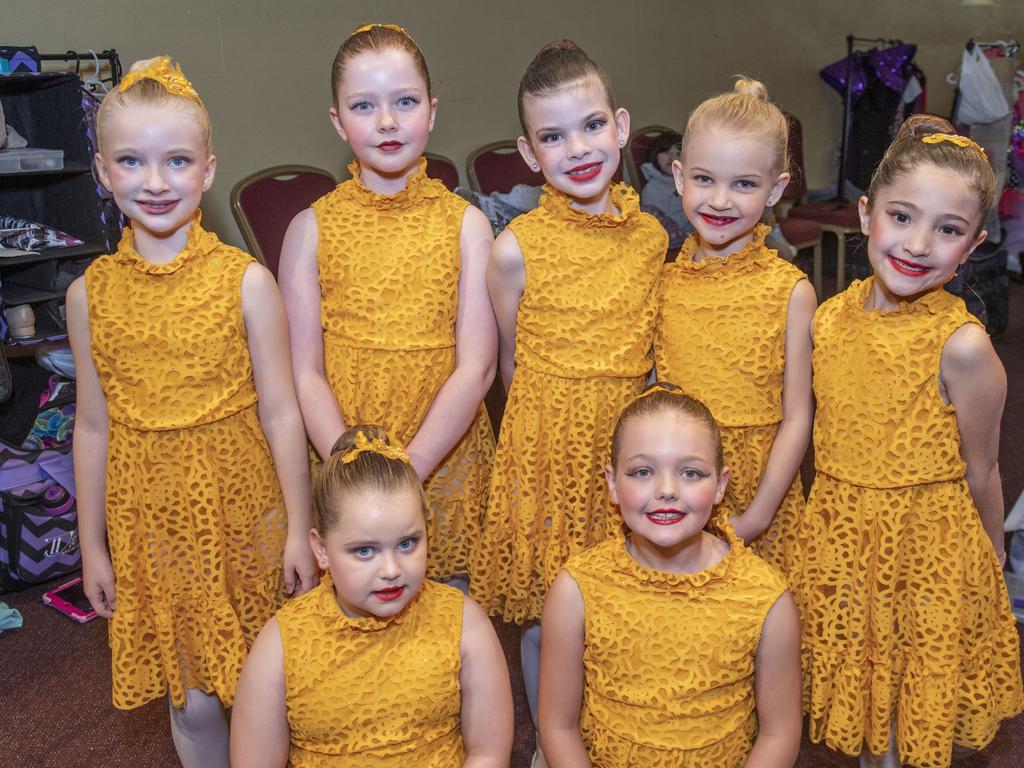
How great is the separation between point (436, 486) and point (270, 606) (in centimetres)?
36

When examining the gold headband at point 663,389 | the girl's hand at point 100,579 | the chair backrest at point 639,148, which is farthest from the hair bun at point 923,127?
the chair backrest at point 639,148

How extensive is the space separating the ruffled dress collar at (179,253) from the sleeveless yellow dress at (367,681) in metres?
0.56

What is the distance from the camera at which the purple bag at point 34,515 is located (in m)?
2.86

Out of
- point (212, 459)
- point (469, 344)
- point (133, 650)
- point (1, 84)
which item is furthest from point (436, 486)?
point (1, 84)

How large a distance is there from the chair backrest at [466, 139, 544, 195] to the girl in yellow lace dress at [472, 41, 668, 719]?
9.23 feet

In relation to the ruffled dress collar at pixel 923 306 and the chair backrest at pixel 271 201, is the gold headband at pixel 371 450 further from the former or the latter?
the chair backrest at pixel 271 201

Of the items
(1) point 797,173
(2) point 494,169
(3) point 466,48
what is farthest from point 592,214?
(1) point 797,173

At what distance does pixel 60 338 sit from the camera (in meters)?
2.94

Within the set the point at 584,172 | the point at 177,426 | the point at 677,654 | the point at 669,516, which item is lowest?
the point at 677,654

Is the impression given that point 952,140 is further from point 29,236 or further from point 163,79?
point 29,236

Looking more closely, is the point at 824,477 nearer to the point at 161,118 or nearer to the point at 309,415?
the point at 309,415

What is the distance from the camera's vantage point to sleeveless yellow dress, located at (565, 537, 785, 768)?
5.06 ft

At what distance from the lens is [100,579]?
5.67ft

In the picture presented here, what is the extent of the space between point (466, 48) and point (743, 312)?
3.18 meters
